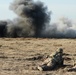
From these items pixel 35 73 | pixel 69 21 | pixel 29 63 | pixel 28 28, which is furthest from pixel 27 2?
pixel 35 73

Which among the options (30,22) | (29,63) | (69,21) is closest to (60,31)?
(30,22)

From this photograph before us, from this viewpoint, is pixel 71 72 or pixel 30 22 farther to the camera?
pixel 30 22

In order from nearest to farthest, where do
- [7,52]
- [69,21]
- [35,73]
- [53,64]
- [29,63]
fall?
[35,73] → [53,64] → [29,63] → [7,52] → [69,21]

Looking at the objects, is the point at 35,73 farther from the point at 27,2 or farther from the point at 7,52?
the point at 27,2

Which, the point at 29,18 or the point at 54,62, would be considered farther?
the point at 29,18

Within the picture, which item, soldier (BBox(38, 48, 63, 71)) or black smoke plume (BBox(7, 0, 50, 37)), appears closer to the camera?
soldier (BBox(38, 48, 63, 71))

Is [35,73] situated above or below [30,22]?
below

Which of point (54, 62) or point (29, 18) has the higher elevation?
point (29, 18)

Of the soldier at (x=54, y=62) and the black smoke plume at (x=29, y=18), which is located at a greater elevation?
the black smoke plume at (x=29, y=18)

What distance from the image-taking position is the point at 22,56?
2262 centimetres

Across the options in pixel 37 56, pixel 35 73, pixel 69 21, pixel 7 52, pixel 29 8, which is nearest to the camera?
pixel 35 73

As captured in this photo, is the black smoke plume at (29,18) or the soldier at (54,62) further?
the black smoke plume at (29,18)

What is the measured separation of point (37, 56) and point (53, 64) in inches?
190

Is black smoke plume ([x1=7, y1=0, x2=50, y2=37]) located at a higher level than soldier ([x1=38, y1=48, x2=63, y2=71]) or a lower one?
higher
